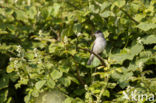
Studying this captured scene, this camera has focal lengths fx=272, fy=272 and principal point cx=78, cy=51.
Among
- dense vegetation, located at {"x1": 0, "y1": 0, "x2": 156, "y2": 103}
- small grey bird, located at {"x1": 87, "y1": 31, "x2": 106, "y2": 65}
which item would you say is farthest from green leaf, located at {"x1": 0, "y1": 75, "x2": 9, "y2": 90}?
small grey bird, located at {"x1": 87, "y1": 31, "x2": 106, "y2": 65}

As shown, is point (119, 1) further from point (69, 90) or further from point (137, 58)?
point (69, 90)

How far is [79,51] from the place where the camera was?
3936 mm

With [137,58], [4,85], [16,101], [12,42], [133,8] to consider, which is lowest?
[16,101]

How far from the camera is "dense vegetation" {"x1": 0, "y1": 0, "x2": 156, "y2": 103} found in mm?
3230

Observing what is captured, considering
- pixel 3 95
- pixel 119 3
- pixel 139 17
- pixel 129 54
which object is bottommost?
pixel 3 95

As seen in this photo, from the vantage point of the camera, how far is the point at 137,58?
360 cm

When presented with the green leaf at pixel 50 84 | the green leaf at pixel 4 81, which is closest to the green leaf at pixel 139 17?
the green leaf at pixel 50 84

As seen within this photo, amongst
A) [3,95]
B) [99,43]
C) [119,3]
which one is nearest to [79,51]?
[99,43]

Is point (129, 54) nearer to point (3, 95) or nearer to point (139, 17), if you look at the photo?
point (139, 17)

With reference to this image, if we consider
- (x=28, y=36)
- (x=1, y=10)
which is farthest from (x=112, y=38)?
(x=1, y=10)

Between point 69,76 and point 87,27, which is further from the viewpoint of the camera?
point 87,27

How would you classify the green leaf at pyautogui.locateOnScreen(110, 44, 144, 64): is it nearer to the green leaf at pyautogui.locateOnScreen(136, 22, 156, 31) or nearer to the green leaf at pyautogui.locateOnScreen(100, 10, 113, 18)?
the green leaf at pyautogui.locateOnScreen(136, 22, 156, 31)

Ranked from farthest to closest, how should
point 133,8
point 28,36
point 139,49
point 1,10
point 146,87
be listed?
point 28,36 → point 1,10 → point 133,8 → point 139,49 → point 146,87

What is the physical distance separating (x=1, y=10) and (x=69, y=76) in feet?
5.03
